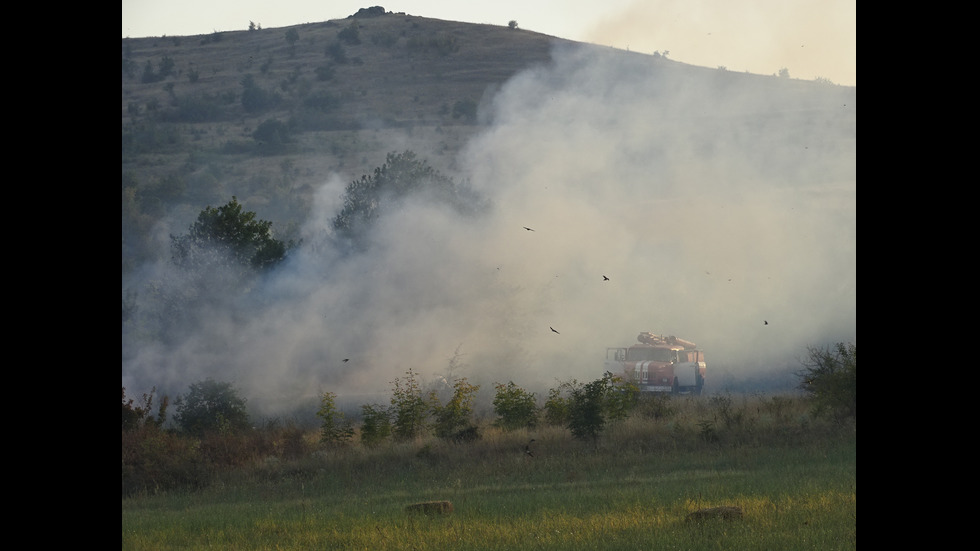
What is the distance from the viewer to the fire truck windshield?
41.1m

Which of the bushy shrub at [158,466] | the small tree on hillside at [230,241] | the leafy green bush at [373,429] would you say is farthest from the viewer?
the small tree on hillside at [230,241]

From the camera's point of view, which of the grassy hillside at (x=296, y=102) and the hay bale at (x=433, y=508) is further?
the grassy hillside at (x=296, y=102)

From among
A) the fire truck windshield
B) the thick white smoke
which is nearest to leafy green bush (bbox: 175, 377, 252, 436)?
the thick white smoke

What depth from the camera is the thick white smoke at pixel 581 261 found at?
41156 mm

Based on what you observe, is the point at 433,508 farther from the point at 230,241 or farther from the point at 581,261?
the point at 581,261

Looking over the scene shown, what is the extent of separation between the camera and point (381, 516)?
16.8 m

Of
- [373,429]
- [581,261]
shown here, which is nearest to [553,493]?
[373,429]

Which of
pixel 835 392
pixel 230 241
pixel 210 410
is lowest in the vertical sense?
pixel 210 410

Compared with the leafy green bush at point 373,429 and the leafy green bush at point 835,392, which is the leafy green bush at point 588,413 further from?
the leafy green bush at point 835,392

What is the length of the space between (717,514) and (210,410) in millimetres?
19053

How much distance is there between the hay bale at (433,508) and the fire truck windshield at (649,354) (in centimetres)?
2508

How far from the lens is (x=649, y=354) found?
41281mm

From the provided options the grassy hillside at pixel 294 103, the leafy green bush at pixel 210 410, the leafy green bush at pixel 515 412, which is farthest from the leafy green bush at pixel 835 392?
the grassy hillside at pixel 294 103
